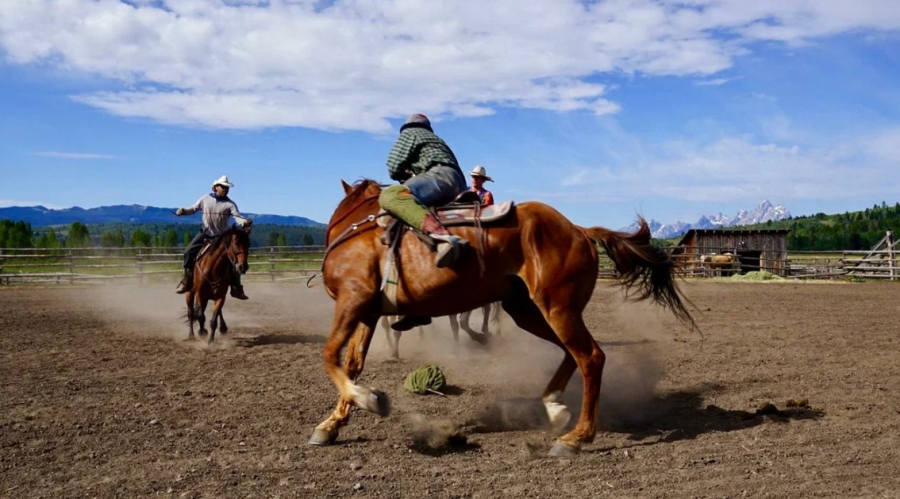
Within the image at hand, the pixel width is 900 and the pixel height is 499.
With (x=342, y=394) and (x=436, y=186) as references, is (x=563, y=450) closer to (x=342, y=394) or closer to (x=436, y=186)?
(x=342, y=394)

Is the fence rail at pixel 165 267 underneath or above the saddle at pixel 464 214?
underneath

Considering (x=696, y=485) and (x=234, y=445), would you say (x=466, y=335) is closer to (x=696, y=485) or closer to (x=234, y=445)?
(x=234, y=445)

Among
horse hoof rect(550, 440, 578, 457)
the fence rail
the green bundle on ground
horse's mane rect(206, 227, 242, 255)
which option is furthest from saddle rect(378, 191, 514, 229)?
the fence rail

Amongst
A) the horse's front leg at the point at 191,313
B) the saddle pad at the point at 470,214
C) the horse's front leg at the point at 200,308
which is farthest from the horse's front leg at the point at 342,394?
the horse's front leg at the point at 191,313

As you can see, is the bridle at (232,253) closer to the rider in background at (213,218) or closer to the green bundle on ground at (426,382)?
the rider in background at (213,218)

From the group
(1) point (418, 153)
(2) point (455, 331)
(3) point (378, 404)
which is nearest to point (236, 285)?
(2) point (455, 331)

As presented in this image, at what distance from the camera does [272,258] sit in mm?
28719

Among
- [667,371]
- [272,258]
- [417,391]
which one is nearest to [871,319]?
[667,371]

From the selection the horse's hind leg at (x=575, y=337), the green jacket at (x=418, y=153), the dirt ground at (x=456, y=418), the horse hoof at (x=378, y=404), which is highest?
the green jacket at (x=418, y=153)

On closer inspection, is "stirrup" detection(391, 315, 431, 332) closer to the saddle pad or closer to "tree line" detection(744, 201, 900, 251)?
the saddle pad

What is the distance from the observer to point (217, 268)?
11.1m

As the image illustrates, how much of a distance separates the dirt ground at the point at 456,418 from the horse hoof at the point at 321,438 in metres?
0.09

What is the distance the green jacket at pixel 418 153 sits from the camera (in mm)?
6102

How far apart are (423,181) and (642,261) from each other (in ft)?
6.47
